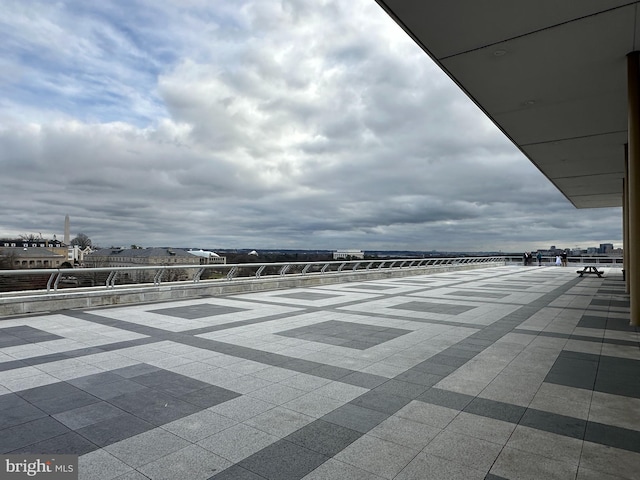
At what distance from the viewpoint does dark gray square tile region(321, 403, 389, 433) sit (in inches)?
144

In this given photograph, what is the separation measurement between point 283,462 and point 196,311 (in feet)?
24.3

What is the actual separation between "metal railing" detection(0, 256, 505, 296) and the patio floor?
1.25 m

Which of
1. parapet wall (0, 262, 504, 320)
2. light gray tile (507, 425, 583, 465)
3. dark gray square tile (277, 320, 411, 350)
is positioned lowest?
light gray tile (507, 425, 583, 465)

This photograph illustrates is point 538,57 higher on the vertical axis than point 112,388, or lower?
higher

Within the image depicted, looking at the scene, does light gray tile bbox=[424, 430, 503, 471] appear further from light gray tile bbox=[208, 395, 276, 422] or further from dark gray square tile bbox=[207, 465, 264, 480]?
light gray tile bbox=[208, 395, 276, 422]

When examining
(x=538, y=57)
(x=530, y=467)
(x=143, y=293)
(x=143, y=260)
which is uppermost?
(x=538, y=57)

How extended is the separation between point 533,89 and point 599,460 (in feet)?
29.6

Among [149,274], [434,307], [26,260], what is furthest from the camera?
[149,274]

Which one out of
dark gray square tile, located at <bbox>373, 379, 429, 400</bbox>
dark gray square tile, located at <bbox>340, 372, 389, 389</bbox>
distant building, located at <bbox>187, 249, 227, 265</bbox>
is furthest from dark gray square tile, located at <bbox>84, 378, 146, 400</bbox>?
distant building, located at <bbox>187, 249, 227, 265</bbox>

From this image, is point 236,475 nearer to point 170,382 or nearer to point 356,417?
point 356,417

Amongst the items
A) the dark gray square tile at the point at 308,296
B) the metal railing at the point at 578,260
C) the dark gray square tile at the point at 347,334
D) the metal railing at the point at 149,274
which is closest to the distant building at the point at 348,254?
the metal railing at the point at 149,274

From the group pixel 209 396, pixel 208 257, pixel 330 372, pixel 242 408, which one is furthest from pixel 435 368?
A: pixel 208 257

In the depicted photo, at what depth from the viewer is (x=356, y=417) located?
12.6 feet

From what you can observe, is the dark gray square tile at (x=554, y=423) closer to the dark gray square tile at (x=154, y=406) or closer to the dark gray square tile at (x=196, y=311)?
the dark gray square tile at (x=154, y=406)
